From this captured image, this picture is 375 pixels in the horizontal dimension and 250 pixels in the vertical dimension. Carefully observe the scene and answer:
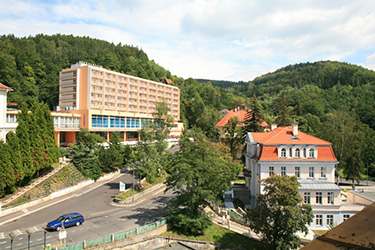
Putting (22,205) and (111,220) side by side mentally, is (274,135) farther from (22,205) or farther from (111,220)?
(22,205)

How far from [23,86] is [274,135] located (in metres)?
67.8

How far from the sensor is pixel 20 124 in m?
34.4

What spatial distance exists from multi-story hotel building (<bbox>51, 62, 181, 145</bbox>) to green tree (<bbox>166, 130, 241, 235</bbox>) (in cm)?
2355

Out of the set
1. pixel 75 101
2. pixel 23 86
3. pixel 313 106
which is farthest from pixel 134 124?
pixel 313 106

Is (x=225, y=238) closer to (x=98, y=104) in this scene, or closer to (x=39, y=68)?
(x=98, y=104)

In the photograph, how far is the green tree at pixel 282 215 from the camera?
73.2 ft

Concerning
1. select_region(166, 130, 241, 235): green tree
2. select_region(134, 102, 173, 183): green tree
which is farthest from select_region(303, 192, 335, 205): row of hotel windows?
select_region(134, 102, 173, 183): green tree

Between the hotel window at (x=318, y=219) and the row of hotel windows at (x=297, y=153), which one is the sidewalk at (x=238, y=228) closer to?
the hotel window at (x=318, y=219)

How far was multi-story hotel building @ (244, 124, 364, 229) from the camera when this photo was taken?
32.2 m

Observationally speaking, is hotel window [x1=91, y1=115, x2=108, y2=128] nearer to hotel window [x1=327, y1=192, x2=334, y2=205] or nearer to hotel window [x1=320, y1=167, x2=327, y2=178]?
hotel window [x1=320, y1=167, x2=327, y2=178]

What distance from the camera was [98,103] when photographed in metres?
67.6

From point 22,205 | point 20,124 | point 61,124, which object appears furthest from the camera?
point 61,124

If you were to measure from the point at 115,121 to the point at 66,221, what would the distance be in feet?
130

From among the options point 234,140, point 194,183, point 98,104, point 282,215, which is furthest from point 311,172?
point 98,104
